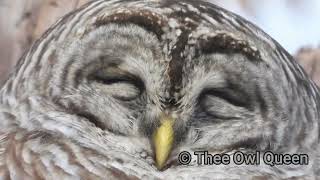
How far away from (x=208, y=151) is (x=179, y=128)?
16 cm

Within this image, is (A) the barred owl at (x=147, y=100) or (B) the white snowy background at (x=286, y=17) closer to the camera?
(A) the barred owl at (x=147, y=100)

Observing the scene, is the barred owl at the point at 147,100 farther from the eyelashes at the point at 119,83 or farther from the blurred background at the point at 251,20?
the blurred background at the point at 251,20

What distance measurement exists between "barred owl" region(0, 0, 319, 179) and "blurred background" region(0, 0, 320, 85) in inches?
37.3

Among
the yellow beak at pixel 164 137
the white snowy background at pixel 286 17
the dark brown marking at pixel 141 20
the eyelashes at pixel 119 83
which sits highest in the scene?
the white snowy background at pixel 286 17

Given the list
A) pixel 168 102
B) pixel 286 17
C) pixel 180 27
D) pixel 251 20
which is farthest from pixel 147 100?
pixel 286 17

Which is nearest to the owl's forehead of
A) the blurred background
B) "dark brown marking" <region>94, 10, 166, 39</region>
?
"dark brown marking" <region>94, 10, 166, 39</region>

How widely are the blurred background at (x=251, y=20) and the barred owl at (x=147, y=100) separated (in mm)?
947

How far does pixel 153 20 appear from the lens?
210 centimetres

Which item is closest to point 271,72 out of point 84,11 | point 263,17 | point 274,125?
point 274,125

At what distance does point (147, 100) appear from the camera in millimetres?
2080

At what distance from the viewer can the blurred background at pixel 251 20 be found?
3197 mm

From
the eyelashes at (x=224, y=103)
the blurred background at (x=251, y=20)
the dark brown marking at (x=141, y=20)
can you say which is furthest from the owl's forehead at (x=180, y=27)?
the blurred background at (x=251, y=20)

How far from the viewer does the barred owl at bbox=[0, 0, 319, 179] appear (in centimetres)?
204

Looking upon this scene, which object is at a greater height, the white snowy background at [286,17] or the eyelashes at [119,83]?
the white snowy background at [286,17]
